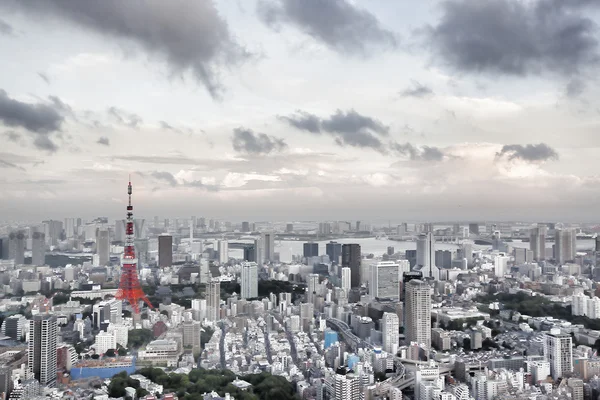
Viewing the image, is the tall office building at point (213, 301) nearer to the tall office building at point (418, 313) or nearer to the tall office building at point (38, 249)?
the tall office building at point (38, 249)

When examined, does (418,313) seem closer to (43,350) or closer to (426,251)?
(426,251)

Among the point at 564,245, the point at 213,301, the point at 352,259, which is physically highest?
the point at 564,245

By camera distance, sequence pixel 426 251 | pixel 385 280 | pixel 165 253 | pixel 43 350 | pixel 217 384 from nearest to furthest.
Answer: pixel 217 384
pixel 43 350
pixel 385 280
pixel 165 253
pixel 426 251

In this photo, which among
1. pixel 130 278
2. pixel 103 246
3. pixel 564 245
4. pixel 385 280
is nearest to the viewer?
pixel 130 278

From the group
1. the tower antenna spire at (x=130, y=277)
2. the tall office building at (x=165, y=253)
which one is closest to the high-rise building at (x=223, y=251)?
the tall office building at (x=165, y=253)

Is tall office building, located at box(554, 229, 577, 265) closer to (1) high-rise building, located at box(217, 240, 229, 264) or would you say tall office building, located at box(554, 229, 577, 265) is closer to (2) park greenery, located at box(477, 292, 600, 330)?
(2) park greenery, located at box(477, 292, 600, 330)

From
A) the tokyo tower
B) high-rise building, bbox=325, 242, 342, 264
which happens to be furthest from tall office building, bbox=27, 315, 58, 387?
high-rise building, bbox=325, 242, 342, 264

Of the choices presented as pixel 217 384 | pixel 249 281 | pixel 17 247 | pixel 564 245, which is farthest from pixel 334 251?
pixel 217 384
